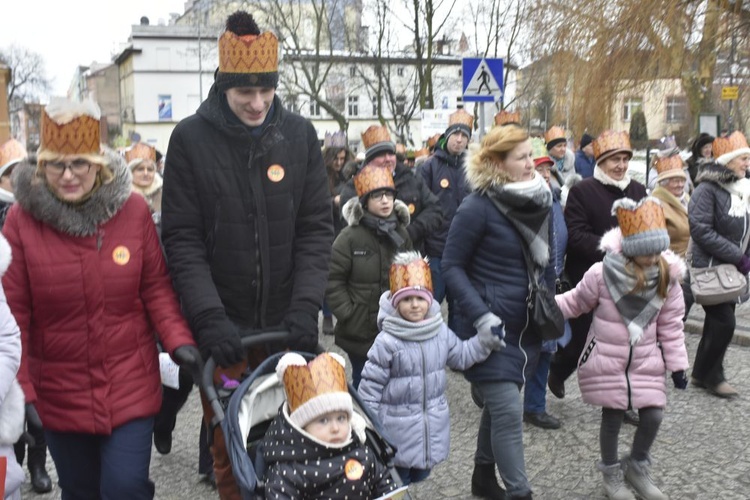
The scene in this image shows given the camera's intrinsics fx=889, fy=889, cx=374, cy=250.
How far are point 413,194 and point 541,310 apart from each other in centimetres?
354

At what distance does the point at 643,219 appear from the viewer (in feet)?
15.5

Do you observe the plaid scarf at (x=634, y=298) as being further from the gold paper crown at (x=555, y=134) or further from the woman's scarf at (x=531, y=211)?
the gold paper crown at (x=555, y=134)

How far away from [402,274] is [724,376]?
3.80 metres

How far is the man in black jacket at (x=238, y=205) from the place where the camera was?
361 cm

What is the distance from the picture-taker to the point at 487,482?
498 cm

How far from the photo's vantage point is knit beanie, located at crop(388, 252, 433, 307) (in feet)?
15.0

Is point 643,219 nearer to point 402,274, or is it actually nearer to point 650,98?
point 402,274

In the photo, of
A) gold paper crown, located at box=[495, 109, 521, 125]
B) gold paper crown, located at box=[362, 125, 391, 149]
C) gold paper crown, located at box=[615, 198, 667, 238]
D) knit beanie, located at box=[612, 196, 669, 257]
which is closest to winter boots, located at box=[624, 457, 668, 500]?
knit beanie, located at box=[612, 196, 669, 257]

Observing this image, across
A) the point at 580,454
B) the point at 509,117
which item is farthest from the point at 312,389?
the point at 509,117

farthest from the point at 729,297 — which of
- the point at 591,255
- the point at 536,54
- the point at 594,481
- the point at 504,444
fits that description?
the point at 536,54

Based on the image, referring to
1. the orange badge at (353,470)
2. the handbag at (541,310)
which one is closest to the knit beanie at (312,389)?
→ the orange badge at (353,470)

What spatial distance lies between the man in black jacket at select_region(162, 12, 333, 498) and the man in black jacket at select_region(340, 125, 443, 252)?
11.9 ft

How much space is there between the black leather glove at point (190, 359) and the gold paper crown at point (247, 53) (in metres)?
1.13

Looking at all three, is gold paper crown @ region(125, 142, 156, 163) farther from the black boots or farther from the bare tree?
the bare tree
